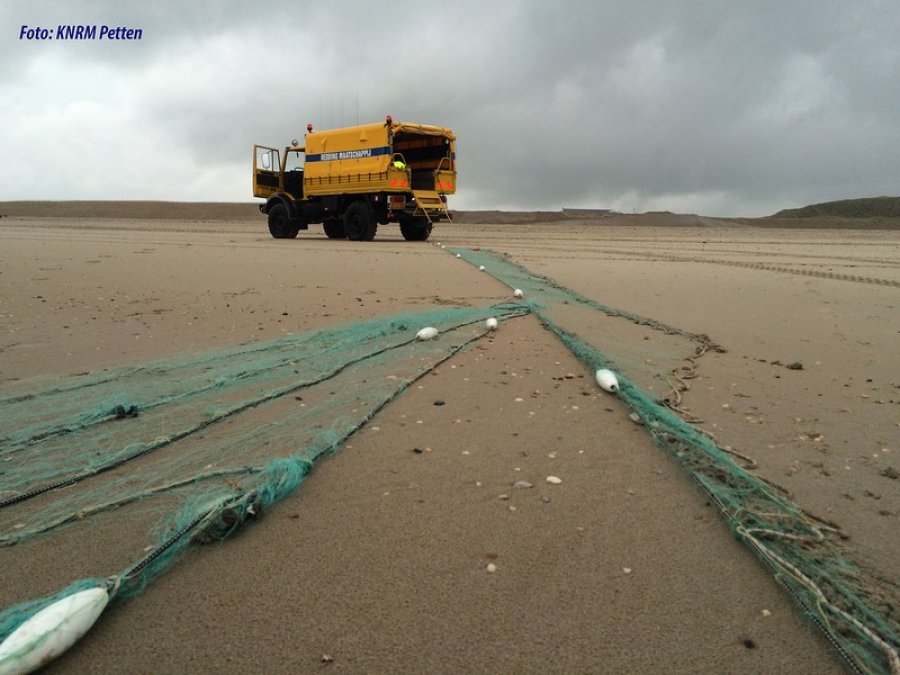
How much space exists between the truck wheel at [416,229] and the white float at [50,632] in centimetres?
→ 1603

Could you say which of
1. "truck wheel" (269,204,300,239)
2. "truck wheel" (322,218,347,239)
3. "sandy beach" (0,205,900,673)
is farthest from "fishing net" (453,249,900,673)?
"truck wheel" (322,218,347,239)

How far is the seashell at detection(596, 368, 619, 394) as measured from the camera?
3.37 metres

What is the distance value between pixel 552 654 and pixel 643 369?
2.77 metres

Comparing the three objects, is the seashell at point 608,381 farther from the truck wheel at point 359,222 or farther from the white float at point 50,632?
the truck wheel at point 359,222

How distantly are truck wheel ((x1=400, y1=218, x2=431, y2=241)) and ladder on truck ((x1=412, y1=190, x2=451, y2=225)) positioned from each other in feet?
1.66

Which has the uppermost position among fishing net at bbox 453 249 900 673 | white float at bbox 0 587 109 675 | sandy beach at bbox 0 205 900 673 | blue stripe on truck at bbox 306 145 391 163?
blue stripe on truck at bbox 306 145 391 163

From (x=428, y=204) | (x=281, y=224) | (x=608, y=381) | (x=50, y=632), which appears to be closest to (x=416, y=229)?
(x=428, y=204)

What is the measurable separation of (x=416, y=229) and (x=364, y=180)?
2521 mm

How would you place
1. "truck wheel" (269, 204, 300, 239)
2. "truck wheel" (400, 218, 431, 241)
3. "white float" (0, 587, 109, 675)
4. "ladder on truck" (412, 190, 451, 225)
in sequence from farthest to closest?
1. "truck wheel" (269, 204, 300, 239)
2. "truck wheel" (400, 218, 431, 241)
3. "ladder on truck" (412, 190, 451, 225)
4. "white float" (0, 587, 109, 675)

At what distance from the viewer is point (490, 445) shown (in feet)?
8.83

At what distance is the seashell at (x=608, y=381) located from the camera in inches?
133

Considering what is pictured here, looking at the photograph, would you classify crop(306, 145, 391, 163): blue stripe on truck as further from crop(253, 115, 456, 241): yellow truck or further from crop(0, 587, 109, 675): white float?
crop(0, 587, 109, 675): white float

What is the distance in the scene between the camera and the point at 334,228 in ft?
62.1

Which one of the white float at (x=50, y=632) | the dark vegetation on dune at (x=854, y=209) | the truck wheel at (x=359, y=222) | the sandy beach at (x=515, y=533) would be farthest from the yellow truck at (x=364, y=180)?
the dark vegetation on dune at (x=854, y=209)
